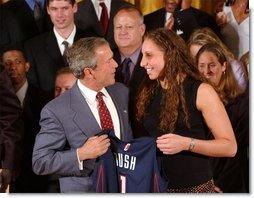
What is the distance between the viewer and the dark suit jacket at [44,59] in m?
1.91

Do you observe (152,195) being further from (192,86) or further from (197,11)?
(197,11)

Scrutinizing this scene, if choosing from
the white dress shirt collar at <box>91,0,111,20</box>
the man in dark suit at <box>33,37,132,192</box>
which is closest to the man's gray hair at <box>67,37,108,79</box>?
the man in dark suit at <box>33,37,132,192</box>

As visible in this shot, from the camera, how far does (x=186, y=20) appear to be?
1.92 m

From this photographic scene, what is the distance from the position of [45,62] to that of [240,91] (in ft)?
2.69

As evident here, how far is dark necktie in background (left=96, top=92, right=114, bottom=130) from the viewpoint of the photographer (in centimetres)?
189

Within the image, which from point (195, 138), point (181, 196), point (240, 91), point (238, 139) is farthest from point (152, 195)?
point (240, 91)

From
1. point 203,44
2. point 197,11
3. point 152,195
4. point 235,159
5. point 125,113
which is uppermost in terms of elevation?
point 197,11

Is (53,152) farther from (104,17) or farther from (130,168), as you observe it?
(104,17)

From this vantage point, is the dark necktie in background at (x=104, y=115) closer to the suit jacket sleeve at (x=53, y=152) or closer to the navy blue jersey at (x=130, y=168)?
the navy blue jersey at (x=130, y=168)

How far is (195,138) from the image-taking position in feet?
6.11

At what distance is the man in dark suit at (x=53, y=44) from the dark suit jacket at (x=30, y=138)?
4cm

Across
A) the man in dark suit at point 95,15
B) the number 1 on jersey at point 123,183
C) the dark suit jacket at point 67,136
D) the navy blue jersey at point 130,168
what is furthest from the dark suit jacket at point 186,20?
the number 1 on jersey at point 123,183

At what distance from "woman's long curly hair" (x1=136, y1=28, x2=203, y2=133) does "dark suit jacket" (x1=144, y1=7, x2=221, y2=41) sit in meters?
0.04

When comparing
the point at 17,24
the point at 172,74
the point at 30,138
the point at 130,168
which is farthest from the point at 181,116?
the point at 17,24
